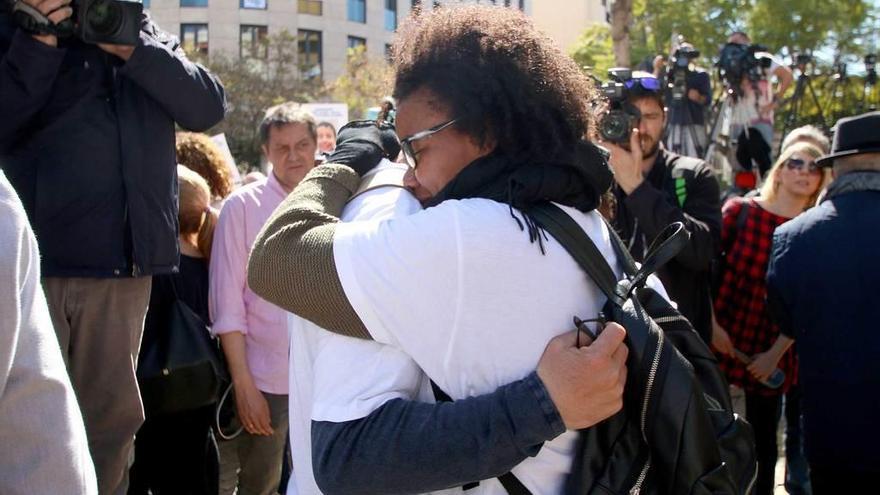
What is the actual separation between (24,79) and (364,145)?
1198 millimetres

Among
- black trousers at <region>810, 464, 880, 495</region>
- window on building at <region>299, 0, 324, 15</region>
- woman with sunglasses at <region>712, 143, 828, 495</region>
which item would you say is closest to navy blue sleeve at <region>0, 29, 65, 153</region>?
black trousers at <region>810, 464, 880, 495</region>

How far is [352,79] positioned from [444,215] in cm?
2934

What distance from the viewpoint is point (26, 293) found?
1353 mm

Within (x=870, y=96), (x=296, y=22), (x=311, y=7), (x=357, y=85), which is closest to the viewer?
(x=870, y=96)

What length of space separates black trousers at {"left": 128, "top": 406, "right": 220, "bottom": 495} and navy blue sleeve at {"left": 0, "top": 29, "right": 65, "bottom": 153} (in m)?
1.53

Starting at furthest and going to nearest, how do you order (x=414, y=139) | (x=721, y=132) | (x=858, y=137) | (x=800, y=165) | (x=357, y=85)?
(x=357, y=85) < (x=721, y=132) < (x=800, y=165) < (x=858, y=137) < (x=414, y=139)

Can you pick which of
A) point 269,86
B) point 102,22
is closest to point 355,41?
point 269,86

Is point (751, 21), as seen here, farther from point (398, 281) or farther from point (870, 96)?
point (398, 281)

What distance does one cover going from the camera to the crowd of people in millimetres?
1538

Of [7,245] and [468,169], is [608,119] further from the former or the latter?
[7,245]

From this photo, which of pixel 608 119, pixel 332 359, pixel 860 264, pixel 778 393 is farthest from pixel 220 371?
pixel 778 393

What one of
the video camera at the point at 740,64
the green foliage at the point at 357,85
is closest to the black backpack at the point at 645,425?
the video camera at the point at 740,64

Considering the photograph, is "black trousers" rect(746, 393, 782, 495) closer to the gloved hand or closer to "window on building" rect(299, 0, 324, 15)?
the gloved hand

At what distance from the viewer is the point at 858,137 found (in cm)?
337
